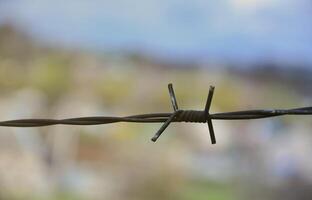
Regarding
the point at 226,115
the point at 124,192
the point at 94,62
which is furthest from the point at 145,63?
the point at 226,115

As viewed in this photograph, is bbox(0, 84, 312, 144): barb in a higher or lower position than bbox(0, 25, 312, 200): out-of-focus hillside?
higher

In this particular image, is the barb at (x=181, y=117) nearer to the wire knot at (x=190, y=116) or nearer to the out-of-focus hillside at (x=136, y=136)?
the wire knot at (x=190, y=116)

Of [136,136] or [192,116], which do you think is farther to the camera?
[136,136]

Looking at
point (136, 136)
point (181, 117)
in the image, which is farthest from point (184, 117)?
point (136, 136)

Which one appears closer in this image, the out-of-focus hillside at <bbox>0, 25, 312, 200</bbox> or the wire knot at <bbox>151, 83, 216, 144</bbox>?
the wire knot at <bbox>151, 83, 216, 144</bbox>

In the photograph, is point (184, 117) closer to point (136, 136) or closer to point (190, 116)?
point (190, 116)

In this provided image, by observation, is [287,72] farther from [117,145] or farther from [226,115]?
[226,115]

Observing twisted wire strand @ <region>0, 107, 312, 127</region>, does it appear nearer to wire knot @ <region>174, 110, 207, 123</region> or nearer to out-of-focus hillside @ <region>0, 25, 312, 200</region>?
wire knot @ <region>174, 110, 207, 123</region>

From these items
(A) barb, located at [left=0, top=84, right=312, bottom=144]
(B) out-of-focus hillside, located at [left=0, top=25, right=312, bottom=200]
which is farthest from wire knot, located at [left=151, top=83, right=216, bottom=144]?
(B) out-of-focus hillside, located at [left=0, top=25, right=312, bottom=200]
